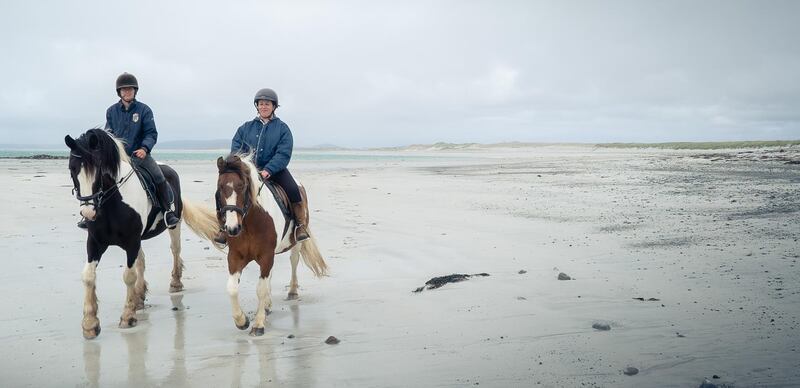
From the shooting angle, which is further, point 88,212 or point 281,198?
point 281,198

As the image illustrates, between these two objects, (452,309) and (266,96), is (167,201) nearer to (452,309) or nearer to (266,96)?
(266,96)

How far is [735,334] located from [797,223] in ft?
21.8

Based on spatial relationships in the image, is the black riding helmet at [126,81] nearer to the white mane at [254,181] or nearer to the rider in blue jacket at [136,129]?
the rider in blue jacket at [136,129]

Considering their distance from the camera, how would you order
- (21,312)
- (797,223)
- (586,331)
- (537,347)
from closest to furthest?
(537,347)
(586,331)
(21,312)
(797,223)

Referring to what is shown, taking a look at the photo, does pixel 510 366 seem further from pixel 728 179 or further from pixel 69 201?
pixel 728 179

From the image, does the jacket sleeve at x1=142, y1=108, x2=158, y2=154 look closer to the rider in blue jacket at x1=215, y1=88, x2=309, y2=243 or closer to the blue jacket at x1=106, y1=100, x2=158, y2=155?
the blue jacket at x1=106, y1=100, x2=158, y2=155

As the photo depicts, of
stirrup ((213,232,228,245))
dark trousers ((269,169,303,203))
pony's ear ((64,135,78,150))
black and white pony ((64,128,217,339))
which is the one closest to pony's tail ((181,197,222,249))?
black and white pony ((64,128,217,339))

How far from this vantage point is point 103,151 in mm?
5438

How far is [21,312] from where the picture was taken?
5.99m

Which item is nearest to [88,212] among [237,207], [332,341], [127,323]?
[127,323]

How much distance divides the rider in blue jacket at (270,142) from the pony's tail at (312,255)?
63cm

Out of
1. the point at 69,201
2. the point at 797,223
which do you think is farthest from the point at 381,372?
the point at 69,201

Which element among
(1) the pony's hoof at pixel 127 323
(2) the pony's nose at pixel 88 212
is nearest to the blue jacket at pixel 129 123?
(2) the pony's nose at pixel 88 212

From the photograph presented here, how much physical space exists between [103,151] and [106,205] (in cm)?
57
